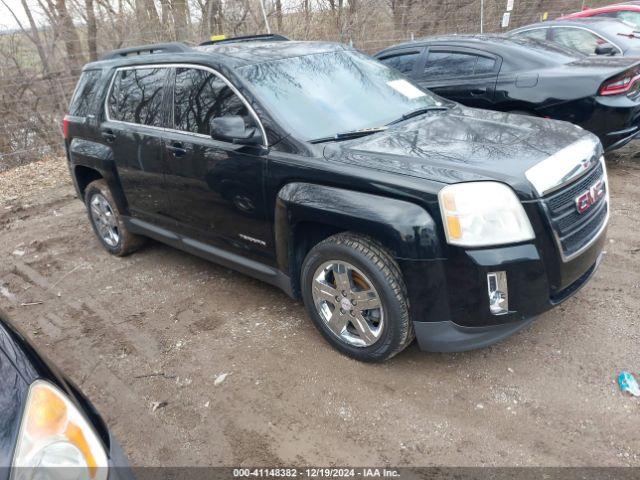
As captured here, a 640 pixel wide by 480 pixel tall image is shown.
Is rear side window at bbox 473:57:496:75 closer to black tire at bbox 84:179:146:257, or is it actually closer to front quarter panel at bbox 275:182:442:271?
front quarter panel at bbox 275:182:442:271

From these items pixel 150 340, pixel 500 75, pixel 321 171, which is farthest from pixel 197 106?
pixel 500 75

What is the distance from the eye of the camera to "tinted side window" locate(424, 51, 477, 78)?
6.05m

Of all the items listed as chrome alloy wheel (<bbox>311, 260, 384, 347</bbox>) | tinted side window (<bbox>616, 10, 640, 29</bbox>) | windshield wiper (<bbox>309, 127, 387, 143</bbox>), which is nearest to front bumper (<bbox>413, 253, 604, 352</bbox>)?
chrome alloy wheel (<bbox>311, 260, 384, 347</bbox>)

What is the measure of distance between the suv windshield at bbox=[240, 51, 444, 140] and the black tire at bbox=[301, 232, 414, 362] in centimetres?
73

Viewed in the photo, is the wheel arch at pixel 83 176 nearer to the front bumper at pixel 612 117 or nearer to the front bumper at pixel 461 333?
the front bumper at pixel 461 333

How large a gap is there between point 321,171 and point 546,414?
1.79 m

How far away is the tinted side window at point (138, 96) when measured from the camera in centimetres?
407

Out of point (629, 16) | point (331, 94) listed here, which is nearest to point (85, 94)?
point (331, 94)

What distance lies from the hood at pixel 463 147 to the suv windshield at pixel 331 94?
211 millimetres

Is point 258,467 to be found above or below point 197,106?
below

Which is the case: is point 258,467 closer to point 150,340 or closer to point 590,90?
point 150,340

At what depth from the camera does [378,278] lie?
2.76 meters

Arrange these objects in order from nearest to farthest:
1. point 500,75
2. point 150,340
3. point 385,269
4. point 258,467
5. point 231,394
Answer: point 258,467 → point 385,269 → point 231,394 → point 150,340 → point 500,75

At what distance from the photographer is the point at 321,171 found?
2916 mm
